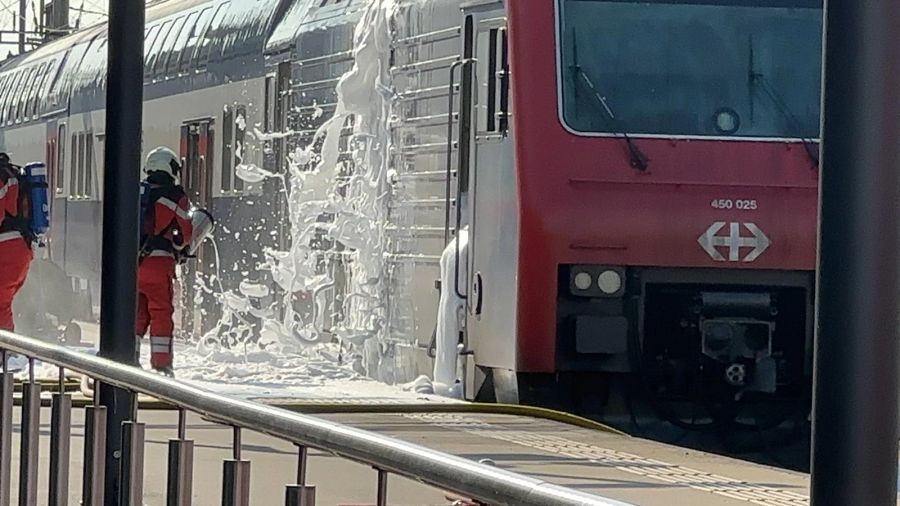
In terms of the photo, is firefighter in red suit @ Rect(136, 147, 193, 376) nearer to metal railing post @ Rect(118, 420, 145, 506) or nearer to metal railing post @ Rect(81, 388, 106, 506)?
metal railing post @ Rect(81, 388, 106, 506)

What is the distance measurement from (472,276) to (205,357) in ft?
16.8

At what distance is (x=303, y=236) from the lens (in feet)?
43.2

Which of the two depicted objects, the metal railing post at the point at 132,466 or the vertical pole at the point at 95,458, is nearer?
the metal railing post at the point at 132,466

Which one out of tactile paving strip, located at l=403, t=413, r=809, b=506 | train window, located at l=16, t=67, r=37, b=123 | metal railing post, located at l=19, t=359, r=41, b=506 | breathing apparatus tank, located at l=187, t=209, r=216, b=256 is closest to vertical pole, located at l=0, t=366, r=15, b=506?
metal railing post, located at l=19, t=359, r=41, b=506

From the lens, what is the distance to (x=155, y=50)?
60.7 feet

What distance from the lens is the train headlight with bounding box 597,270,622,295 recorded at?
9555mm

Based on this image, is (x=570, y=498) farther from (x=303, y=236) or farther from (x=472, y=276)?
(x=303, y=236)

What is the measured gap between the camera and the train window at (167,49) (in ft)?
58.2

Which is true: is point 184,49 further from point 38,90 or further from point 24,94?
point 24,94

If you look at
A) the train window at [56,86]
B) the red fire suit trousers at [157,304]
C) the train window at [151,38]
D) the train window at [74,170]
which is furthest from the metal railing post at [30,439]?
the train window at [56,86]

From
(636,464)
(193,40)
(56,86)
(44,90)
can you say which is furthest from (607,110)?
(44,90)

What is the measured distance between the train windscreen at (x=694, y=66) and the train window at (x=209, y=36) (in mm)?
6989

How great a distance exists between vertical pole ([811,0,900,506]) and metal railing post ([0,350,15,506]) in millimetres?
4500

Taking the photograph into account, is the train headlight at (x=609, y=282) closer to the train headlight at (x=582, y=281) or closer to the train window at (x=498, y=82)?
the train headlight at (x=582, y=281)
